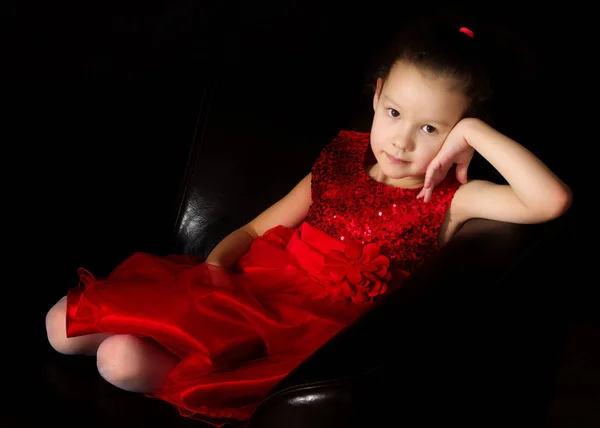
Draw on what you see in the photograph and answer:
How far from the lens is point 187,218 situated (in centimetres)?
165

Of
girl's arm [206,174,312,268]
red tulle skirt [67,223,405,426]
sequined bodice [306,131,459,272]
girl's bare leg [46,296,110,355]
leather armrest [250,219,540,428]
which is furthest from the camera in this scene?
girl's arm [206,174,312,268]

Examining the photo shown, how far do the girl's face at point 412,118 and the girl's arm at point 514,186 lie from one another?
1.4 inches

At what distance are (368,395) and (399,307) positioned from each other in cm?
18

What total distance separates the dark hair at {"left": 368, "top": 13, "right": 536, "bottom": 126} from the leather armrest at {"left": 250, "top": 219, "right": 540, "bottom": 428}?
37 cm

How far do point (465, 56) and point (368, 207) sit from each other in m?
0.34

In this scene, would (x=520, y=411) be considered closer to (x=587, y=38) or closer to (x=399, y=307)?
(x=399, y=307)

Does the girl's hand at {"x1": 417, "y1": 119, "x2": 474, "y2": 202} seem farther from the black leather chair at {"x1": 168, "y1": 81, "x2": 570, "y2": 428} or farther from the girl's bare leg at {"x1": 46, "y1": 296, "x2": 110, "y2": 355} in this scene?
the girl's bare leg at {"x1": 46, "y1": 296, "x2": 110, "y2": 355}

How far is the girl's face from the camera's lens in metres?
1.25

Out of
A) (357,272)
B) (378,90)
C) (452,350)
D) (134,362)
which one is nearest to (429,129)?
(378,90)

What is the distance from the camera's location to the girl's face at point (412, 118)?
4.09 feet

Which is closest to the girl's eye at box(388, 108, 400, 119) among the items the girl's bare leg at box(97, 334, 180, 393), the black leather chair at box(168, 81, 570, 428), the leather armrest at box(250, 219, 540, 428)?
the black leather chair at box(168, 81, 570, 428)

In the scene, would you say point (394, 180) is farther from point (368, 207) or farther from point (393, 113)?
point (393, 113)

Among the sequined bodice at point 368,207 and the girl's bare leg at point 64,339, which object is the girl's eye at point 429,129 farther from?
the girl's bare leg at point 64,339

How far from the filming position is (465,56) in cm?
126
